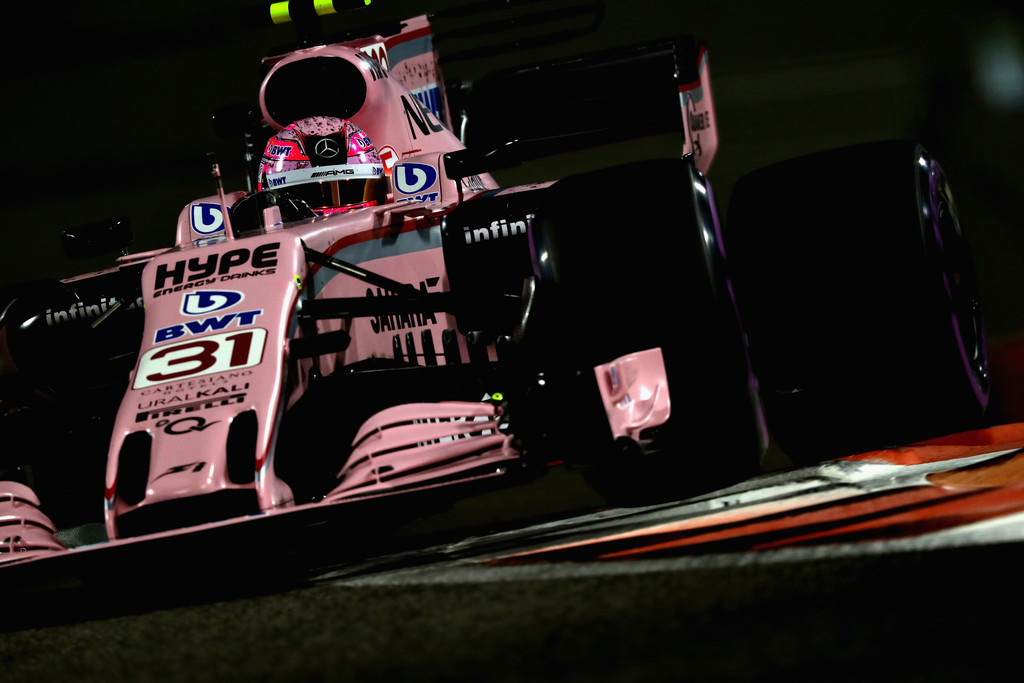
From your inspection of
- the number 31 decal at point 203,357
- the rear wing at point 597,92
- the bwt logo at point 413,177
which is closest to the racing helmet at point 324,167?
the bwt logo at point 413,177

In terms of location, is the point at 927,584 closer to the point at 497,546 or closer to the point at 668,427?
the point at 668,427

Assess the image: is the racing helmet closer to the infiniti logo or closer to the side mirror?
the infiniti logo

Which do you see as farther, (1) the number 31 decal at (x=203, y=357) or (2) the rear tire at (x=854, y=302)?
(1) the number 31 decal at (x=203, y=357)

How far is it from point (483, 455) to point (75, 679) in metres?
1.07

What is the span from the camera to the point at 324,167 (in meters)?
3.43

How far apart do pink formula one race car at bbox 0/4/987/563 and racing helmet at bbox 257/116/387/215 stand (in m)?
0.36

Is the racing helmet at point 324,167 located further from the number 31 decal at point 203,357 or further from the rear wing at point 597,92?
the number 31 decal at point 203,357

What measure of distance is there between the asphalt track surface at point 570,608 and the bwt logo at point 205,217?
1738mm

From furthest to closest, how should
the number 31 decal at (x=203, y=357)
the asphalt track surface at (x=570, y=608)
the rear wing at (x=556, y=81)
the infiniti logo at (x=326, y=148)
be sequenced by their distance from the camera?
1. the rear wing at (x=556, y=81)
2. the infiniti logo at (x=326, y=148)
3. the number 31 decal at (x=203, y=357)
4. the asphalt track surface at (x=570, y=608)

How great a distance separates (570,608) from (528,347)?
0.90 metres

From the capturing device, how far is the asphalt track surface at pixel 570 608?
1075 mm

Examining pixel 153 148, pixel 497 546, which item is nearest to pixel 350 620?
pixel 497 546

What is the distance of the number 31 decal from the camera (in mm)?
2428

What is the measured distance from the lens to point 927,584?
1223 millimetres
